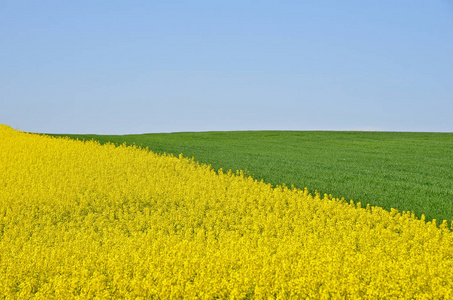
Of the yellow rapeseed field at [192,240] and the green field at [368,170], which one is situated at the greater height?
the green field at [368,170]

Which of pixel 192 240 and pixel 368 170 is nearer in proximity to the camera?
Answer: pixel 192 240

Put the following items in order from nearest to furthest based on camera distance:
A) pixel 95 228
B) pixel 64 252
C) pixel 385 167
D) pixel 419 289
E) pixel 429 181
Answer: pixel 419 289 → pixel 64 252 → pixel 95 228 → pixel 429 181 → pixel 385 167

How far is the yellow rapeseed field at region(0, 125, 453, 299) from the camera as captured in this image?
6430 mm

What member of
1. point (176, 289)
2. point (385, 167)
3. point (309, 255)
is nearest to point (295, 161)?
point (385, 167)

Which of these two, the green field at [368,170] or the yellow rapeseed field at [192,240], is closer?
the yellow rapeseed field at [192,240]

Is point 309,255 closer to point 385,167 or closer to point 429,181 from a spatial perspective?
point 429,181

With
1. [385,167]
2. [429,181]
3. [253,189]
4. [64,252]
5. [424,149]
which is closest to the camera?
[64,252]

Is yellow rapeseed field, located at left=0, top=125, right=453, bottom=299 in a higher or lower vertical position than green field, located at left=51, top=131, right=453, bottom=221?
lower

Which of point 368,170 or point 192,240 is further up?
point 368,170

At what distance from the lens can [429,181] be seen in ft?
54.0

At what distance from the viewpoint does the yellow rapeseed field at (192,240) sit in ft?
21.1

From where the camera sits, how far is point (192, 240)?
977cm

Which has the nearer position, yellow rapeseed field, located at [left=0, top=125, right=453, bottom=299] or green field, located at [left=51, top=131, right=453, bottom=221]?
yellow rapeseed field, located at [left=0, top=125, right=453, bottom=299]

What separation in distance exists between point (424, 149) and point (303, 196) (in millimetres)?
17664
